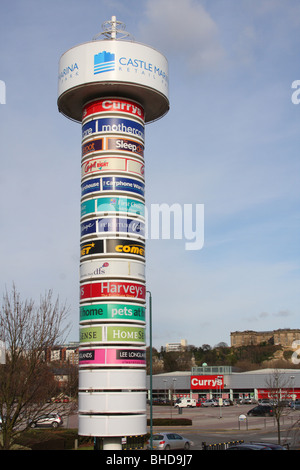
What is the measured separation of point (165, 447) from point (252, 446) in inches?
515

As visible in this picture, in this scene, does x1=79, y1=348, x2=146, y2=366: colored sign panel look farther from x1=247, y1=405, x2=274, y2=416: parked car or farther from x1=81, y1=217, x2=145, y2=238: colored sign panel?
x1=247, y1=405, x2=274, y2=416: parked car

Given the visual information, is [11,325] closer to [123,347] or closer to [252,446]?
[123,347]

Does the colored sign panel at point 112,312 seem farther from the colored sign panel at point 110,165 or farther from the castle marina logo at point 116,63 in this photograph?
the castle marina logo at point 116,63

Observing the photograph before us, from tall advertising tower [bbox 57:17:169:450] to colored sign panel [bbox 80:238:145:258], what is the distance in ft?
0.15

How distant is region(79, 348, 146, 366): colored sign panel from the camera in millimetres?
24375

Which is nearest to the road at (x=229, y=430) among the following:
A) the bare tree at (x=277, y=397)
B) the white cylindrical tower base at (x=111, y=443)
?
the bare tree at (x=277, y=397)

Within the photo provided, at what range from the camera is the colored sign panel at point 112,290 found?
25016 mm

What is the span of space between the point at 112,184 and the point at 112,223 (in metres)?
1.87

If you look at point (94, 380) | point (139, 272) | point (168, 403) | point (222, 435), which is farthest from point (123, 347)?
point (168, 403)

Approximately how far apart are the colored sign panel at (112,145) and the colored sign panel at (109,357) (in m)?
9.28

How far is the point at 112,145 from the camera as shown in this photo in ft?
86.6

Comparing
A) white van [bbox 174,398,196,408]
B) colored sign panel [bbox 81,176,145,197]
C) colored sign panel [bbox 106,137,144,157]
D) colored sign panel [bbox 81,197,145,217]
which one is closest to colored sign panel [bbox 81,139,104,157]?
colored sign panel [bbox 106,137,144,157]

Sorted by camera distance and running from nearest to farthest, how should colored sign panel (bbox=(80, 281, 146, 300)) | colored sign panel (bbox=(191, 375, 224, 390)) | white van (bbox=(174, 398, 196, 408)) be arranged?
colored sign panel (bbox=(80, 281, 146, 300)), white van (bbox=(174, 398, 196, 408)), colored sign panel (bbox=(191, 375, 224, 390))
